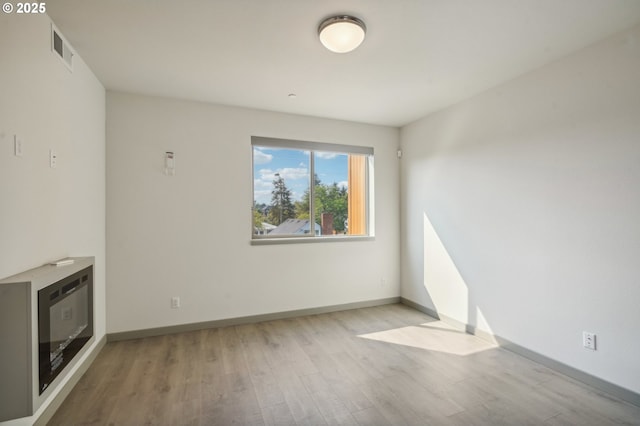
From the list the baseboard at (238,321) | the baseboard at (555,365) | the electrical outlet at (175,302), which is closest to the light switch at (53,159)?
the electrical outlet at (175,302)

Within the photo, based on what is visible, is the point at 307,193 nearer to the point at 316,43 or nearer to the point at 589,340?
the point at 316,43

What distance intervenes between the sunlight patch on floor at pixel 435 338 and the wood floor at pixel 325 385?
19mm

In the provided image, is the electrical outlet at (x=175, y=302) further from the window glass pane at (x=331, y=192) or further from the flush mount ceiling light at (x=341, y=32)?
the flush mount ceiling light at (x=341, y=32)

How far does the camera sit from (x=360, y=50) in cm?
242

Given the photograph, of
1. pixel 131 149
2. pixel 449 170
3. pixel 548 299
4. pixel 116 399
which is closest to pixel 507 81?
pixel 449 170

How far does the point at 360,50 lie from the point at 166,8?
1406 mm

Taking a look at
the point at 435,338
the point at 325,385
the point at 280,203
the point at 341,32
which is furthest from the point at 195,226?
the point at 435,338

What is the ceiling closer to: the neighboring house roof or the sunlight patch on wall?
the neighboring house roof

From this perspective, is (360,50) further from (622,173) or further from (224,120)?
(622,173)

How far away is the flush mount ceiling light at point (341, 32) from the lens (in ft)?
6.55

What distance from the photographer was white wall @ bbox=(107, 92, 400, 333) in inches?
125

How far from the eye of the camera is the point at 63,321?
1857mm

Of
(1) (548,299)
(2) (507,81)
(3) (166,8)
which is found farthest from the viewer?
(2) (507,81)

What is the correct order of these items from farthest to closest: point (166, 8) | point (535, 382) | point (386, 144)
Answer: point (386, 144) < point (535, 382) < point (166, 8)
